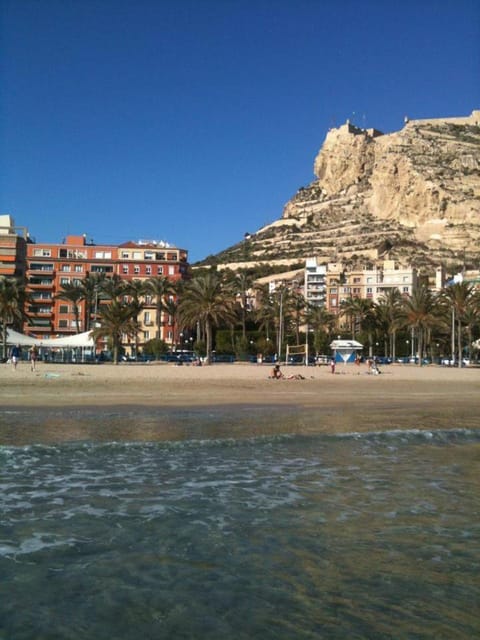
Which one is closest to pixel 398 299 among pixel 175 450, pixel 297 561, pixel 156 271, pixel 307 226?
pixel 156 271

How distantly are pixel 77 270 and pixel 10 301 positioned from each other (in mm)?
34342

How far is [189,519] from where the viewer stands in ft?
23.3

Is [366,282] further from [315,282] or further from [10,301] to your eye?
[10,301]

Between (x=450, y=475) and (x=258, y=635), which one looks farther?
(x=450, y=475)

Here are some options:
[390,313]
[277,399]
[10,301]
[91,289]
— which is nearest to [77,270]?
[91,289]

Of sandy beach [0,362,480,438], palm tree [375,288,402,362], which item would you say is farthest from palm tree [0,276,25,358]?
palm tree [375,288,402,362]

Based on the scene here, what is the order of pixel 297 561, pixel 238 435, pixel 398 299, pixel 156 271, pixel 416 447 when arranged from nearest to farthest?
pixel 297 561
pixel 416 447
pixel 238 435
pixel 398 299
pixel 156 271

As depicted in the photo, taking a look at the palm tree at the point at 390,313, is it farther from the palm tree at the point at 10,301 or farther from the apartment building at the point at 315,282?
the palm tree at the point at 10,301

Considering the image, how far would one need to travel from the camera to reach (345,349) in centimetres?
6519

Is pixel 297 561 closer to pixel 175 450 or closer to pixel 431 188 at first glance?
pixel 175 450

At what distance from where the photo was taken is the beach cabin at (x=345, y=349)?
64375mm

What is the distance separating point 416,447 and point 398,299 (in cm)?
6975

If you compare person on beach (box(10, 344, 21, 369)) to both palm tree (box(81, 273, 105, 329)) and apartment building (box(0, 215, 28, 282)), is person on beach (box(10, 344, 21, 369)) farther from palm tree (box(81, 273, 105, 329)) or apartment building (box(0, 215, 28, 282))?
apartment building (box(0, 215, 28, 282))

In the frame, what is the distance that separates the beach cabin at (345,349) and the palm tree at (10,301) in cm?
3251
